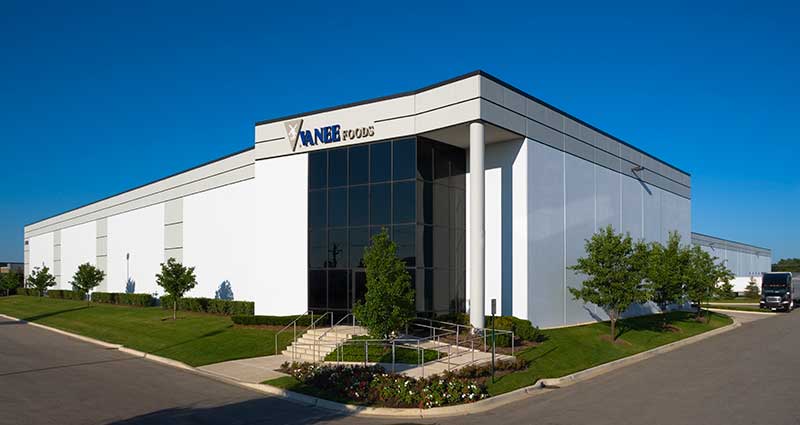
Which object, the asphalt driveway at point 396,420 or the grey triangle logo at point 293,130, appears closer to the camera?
the asphalt driveway at point 396,420

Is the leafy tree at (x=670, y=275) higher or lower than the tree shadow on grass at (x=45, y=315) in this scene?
higher

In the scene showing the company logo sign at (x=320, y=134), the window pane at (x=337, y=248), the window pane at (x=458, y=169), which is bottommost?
the window pane at (x=337, y=248)

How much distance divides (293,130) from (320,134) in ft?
6.23

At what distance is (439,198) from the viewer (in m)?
27.9

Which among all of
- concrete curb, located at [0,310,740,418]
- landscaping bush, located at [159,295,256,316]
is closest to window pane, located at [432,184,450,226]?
concrete curb, located at [0,310,740,418]

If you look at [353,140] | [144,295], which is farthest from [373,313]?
[144,295]

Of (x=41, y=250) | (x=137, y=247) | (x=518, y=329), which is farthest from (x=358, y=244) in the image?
(x=41, y=250)

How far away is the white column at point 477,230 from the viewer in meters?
24.4

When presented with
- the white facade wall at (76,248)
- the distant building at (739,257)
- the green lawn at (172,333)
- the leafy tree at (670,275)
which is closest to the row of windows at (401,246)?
the green lawn at (172,333)

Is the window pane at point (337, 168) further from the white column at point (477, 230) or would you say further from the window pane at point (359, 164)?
the white column at point (477, 230)

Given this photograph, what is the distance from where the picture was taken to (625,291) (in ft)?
84.9

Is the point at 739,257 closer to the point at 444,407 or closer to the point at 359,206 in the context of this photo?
the point at 359,206

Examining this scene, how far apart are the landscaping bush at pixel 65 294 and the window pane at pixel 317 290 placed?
42351 millimetres

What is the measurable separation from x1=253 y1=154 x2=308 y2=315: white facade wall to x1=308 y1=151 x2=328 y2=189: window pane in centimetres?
31
